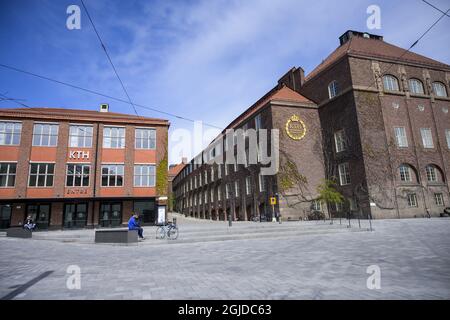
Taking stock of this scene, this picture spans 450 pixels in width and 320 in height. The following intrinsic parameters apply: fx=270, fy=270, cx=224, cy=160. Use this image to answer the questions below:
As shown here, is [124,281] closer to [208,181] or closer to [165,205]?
[165,205]

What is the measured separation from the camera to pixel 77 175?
26.7m

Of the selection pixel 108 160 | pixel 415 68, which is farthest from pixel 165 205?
pixel 415 68

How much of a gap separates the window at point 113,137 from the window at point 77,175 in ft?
10.2

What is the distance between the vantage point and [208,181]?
165 ft

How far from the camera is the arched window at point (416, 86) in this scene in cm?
3130

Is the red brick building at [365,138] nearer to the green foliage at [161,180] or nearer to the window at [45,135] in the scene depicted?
the green foliage at [161,180]

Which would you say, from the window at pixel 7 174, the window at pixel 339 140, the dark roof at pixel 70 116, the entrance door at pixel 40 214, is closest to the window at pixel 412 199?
the window at pixel 339 140

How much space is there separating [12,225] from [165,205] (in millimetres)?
14193

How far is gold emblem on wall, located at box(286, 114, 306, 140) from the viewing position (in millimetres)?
30672

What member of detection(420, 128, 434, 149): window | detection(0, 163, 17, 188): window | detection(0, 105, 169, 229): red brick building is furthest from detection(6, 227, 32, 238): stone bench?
detection(420, 128, 434, 149): window

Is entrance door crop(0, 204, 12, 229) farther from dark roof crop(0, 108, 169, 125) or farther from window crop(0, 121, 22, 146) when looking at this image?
dark roof crop(0, 108, 169, 125)

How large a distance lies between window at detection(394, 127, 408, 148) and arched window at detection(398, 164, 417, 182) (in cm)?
225
